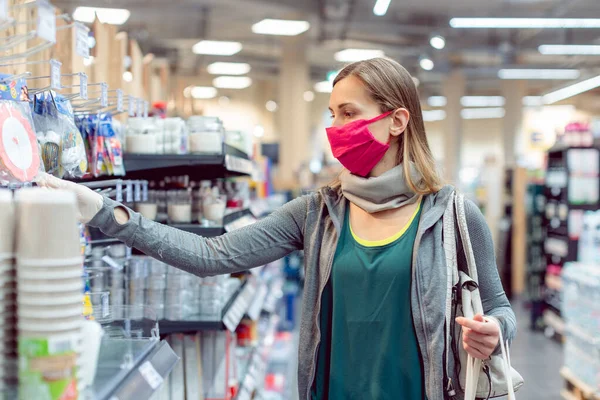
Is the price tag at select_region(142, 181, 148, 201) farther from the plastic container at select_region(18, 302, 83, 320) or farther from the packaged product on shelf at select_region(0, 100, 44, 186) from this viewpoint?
the plastic container at select_region(18, 302, 83, 320)

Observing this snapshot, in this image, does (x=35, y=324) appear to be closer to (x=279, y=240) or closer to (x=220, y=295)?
(x=279, y=240)

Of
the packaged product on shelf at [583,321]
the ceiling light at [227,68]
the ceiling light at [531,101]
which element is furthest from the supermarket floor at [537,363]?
the ceiling light at [531,101]

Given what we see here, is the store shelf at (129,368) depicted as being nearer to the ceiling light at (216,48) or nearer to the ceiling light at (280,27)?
the ceiling light at (280,27)

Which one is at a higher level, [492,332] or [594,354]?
[492,332]

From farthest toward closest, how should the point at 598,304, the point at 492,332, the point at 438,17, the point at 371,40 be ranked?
1. the point at 371,40
2. the point at 438,17
3. the point at 598,304
4. the point at 492,332

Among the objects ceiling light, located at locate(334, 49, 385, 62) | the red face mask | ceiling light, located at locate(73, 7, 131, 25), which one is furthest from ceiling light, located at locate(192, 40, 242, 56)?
the red face mask

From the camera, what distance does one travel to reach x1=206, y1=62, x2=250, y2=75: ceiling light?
18.5 m

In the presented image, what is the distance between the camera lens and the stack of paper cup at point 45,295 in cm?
108

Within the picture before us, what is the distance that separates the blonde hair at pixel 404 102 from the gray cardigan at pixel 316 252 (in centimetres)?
6

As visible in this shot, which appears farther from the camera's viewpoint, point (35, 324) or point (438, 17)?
point (438, 17)

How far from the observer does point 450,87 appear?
17828mm

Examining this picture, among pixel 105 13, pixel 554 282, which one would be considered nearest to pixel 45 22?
pixel 554 282

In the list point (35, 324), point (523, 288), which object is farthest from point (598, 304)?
point (523, 288)

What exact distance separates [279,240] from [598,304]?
12.4 ft
